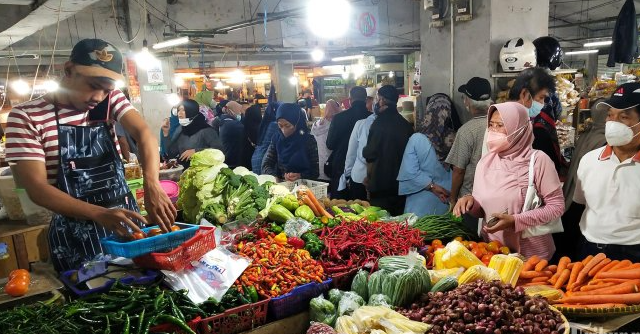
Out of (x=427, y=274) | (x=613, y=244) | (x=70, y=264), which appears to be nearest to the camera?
(x=427, y=274)

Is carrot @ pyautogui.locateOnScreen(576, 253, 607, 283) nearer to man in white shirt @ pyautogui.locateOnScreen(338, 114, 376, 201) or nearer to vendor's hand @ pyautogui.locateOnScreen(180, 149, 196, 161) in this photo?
man in white shirt @ pyautogui.locateOnScreen(338, 114, 376, 201)

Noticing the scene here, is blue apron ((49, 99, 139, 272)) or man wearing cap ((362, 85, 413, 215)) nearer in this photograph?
blue apron ((49, 99, 139, 272))

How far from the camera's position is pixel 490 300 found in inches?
89.4

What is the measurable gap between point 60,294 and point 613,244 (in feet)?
11.7

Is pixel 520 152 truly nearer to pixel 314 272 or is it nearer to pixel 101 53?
pixel 314 272

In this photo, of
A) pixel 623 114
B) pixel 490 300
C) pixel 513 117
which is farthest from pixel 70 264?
pixel 623 114

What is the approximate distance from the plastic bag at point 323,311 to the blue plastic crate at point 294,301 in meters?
0.09

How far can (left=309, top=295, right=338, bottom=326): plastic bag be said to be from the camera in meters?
2.44

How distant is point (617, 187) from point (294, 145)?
146 inches

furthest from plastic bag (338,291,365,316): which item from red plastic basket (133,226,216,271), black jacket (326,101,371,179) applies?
black jacket (326,101,371,179)

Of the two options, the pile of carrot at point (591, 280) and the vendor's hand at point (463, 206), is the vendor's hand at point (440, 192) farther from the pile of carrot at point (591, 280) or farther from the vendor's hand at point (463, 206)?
the pile of carrot at point (591, 280)

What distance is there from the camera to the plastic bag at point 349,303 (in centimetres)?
243

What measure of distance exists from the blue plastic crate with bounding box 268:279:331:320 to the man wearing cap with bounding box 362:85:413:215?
9.10ft

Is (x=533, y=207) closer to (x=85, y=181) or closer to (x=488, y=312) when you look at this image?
(x=488, y=312)
